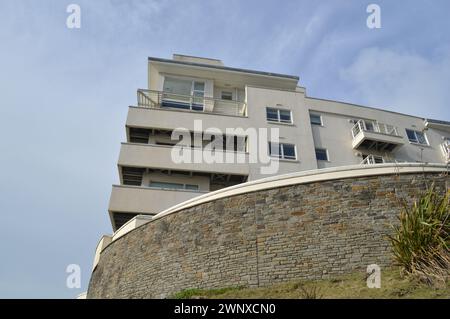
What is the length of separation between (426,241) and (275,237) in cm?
373

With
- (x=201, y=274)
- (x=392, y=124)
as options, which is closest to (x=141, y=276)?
(x=201, y=274)

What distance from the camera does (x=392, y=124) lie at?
24312mm

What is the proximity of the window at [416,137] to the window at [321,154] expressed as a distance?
272 inches

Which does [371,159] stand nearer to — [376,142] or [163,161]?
[376,142]

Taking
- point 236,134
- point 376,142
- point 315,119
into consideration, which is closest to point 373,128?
point 376,142

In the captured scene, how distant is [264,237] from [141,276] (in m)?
4.07

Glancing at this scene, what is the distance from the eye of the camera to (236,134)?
66.8 feet

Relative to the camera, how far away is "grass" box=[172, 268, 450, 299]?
7.25 m

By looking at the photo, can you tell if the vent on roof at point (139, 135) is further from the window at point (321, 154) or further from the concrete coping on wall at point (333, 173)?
the concrete coping on wall at point (333, 173)

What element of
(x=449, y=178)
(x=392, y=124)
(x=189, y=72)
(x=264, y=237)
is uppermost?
(x=189, y=72)

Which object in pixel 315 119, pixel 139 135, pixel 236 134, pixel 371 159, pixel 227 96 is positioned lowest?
pixel 371 159

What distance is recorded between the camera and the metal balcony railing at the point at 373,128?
22.2m

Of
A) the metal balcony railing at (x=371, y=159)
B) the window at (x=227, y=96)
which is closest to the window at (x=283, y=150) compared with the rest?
the metal balcony railing at (x=371, y=159)
